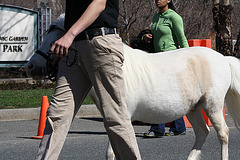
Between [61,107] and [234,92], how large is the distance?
2.60 meters

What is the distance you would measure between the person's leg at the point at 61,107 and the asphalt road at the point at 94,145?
2.16m

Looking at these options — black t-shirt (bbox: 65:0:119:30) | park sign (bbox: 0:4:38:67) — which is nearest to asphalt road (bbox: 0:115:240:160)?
black t-shirt (bbox: 65:0:119:30)

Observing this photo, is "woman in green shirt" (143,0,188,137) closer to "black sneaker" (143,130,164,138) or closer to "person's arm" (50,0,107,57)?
"black sneaker" (143,130,164,138)

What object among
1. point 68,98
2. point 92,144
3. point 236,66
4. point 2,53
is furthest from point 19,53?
point 68,98

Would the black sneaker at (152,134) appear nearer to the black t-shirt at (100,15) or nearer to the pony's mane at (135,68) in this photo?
the pony's mane at (135,68)

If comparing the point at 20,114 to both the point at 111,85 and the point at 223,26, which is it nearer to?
the point at 111,85

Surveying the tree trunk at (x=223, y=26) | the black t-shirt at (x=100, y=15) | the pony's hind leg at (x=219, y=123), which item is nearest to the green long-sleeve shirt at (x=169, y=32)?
the pony's hind leg at (x=219, y=123)

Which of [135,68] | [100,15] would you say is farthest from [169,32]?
[100,15]

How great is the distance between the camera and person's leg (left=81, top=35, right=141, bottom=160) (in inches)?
146

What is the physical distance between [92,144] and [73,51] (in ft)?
10.9

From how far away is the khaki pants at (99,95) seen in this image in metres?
3.71

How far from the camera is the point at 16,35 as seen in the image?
1842cm

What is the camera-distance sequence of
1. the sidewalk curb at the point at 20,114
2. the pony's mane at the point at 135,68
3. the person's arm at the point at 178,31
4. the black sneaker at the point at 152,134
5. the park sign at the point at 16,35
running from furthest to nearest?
1. the park sign at the point at 16,35
2. the sidewalk curb at the point at 20,114
3. the black sneaker at the point at 152,134
4. the person's arm at the point at 178,31
5. the pony's mane at the point at 135,68

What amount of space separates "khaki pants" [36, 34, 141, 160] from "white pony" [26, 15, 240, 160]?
0.81m
